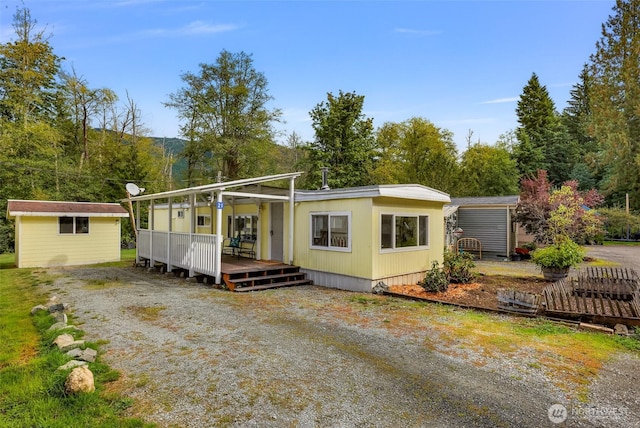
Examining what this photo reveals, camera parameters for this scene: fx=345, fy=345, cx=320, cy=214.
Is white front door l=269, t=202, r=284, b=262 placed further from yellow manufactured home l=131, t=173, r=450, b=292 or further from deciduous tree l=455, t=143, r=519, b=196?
deciduous tree l=455, t=143, r=519, b=196

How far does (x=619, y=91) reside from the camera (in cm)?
2536

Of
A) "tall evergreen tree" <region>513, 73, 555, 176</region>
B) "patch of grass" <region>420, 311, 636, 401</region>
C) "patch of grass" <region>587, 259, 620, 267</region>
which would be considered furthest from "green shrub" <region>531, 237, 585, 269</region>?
"tall evergreen tree" <region>513, 73, 555, 176</region>

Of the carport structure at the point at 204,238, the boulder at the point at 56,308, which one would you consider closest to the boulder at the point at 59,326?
the boulder at the point at 56,308

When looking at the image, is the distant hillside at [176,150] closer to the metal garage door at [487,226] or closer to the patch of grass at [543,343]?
the metal garage door at [487,226]

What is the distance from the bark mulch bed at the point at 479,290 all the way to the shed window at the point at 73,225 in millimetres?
13285

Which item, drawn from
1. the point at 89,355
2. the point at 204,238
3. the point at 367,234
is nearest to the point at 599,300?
the point at 367,234

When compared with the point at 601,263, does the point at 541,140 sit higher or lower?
higher

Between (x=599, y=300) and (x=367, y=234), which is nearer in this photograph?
(x=599, y=300)

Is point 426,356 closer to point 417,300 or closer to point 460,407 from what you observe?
point 460,407

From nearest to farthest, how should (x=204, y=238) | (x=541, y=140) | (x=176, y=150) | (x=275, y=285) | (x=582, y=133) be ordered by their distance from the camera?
1. (x=275, y=285)
2. (x=204, y=238)
3. (x=176, y=150)
4. (x=541, y=140)
5. (x=582, y=133)

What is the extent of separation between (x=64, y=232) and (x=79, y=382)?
45.0ft

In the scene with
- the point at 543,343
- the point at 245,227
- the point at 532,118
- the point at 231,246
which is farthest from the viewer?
the point at 532,118

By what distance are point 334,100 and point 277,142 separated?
19.4ft

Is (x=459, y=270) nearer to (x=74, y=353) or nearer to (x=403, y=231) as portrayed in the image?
(x=403, y=231)
